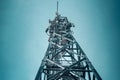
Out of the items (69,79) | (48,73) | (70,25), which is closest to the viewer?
(69,79)

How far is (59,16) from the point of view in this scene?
20688 mm

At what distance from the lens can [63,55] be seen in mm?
16641

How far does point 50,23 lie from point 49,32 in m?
1.21

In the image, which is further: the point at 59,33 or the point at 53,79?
the point at 59,33

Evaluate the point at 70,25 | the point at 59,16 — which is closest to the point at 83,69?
the point at 70,25

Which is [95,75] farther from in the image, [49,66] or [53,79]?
[49,66]

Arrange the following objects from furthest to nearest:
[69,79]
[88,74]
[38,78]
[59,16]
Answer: [59,16]
[69,79]
[88,74]
[38,78]

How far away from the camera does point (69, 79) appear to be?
11.7 metres

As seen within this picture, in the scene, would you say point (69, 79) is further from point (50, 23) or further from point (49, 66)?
point (50, 23)

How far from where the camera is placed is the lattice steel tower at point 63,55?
10.8m

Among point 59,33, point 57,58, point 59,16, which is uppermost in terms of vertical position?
point 59,16

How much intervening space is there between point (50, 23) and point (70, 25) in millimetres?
2155

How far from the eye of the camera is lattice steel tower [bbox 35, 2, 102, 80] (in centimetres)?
1083

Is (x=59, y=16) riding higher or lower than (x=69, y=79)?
higher
